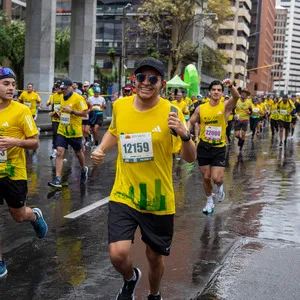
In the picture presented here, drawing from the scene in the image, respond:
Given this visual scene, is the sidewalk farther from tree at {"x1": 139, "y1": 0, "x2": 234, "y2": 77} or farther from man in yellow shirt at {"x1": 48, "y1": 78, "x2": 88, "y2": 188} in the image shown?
tree at {"x1": 139, "y1": 0, "x2": 234, "y2": 77}

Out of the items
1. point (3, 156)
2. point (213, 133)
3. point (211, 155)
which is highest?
point (213, 133)

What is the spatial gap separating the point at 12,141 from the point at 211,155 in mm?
3874

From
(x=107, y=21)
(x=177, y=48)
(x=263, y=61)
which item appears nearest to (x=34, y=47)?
(x=177, y=48)

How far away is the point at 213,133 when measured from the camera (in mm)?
8430

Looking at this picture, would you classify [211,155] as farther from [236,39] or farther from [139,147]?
[236,39]

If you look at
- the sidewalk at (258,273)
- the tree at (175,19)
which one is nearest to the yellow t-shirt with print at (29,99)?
the sidewalk at (258,273)

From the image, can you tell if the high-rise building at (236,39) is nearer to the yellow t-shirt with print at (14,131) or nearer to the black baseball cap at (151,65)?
the yellow t-shirt with print at (14,131)

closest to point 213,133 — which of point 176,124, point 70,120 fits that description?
point 70,120

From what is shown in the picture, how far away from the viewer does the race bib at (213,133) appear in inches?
331

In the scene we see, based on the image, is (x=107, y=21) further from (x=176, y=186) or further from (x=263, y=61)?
(x=263, y=61)

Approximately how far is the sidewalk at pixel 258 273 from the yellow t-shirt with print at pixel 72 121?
15.8 feet

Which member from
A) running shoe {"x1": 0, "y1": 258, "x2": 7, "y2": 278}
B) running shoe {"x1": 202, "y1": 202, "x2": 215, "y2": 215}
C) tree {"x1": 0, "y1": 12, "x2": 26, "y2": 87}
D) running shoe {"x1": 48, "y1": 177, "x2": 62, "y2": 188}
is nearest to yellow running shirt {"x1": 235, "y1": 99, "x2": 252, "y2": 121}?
running shoe {"x1": 48, "y1": 177, "x2": 62, "y2": 188}

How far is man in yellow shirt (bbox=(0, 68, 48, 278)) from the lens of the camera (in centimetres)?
532

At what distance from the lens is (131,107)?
4336mm
